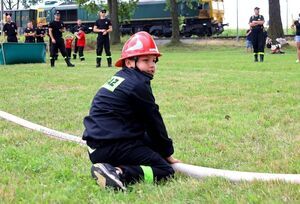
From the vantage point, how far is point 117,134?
3828mm

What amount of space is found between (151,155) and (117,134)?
30 cm

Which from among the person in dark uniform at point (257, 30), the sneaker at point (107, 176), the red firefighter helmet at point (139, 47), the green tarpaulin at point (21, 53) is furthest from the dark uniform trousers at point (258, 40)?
the sneaker at point (107, 176)

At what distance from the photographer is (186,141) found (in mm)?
5188

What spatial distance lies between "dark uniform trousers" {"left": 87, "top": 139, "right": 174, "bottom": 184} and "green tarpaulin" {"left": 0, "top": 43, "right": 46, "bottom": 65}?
15290 millimetres

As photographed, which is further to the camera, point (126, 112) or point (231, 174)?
point (126, 112)

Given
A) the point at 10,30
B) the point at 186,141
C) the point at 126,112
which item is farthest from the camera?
the point at 10,30

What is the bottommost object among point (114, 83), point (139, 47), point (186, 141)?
point (186, 141)

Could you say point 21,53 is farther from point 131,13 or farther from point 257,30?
point 131,13

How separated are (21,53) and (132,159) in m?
15.7

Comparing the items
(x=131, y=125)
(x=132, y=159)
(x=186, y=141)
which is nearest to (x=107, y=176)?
(x=132, y=159)

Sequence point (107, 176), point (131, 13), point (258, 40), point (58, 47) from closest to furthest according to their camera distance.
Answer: point (107, 176), point (58, 47), point (258, 40), point (131, 13)

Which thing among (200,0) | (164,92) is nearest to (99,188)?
(164,92)

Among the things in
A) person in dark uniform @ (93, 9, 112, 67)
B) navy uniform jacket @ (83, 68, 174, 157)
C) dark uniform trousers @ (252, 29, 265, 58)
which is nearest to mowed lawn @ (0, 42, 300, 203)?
navy uniform jacket @ (83, 68, 174, 157)

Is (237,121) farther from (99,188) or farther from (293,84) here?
(293,84)
